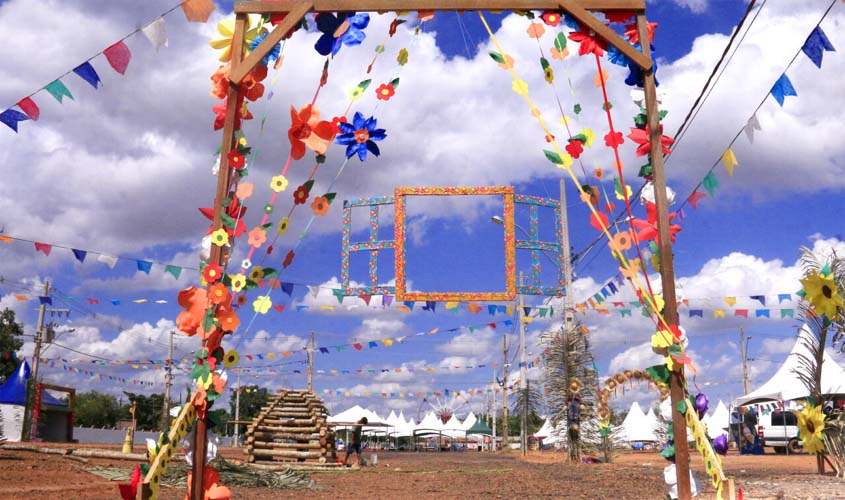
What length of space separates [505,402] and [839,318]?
3010 cm

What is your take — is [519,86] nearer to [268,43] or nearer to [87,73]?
[268,43]

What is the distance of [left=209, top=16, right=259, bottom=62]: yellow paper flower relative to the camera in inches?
224

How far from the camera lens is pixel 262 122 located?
5.70 metres

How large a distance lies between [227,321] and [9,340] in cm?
3975

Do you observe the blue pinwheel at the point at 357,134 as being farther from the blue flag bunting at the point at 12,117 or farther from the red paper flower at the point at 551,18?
the blue flag bunting at the point at 12,117

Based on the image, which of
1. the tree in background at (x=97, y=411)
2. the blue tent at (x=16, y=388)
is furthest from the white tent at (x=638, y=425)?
the tree in background at (x=97, y=411)

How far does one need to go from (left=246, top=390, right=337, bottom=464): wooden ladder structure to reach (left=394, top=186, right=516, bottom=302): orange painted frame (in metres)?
4.03

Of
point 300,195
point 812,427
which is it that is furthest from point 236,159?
point 812,427

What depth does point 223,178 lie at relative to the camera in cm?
545

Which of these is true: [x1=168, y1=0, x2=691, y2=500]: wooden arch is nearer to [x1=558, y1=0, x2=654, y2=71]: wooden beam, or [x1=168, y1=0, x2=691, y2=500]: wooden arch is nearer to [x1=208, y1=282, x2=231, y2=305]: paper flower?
[x1=558, y1=0, x2=654, y2=71]: wooden beam

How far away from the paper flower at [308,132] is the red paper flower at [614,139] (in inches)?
85.9

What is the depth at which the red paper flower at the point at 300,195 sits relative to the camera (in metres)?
5.60

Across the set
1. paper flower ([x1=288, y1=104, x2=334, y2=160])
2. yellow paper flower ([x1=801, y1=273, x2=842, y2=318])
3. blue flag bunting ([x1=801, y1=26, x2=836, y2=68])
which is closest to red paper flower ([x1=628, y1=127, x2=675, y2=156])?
blue flag bunting ([x1=801, y1=26, x2=836, y2=68])

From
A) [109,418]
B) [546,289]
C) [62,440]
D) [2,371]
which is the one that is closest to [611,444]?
[546,289]
